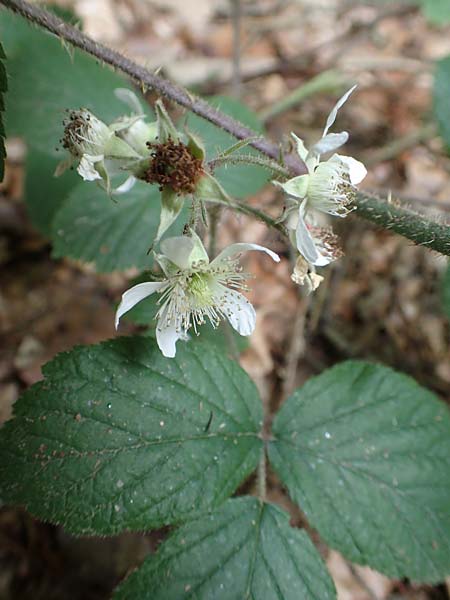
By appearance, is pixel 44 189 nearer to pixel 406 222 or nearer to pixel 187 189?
pixel 187 189

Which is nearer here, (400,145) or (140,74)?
(140,74)

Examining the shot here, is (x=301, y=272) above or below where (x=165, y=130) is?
below

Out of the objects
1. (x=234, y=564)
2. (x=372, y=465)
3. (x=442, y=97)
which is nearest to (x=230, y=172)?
(x=442, y=97)

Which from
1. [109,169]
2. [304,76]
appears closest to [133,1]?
[304,76]

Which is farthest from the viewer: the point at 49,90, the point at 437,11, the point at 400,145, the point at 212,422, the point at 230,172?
the point at 400,145

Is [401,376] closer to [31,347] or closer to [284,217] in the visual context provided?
[284,217]

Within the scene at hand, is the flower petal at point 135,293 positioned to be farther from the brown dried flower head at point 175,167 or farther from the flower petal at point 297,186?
the flower petal at point 297,186

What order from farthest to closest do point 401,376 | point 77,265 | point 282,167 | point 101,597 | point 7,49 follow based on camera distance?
point 77,265 → point 7,49 → point 101,597 → point 401,376 → point 282,167

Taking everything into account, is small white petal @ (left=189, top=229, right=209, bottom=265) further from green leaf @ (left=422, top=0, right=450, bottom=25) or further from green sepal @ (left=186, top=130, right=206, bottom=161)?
green leaf @ (left=422, top=0, right=450, bottom=25)
